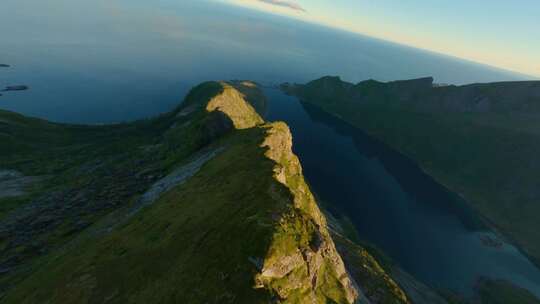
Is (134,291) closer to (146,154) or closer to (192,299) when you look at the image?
(192,299)

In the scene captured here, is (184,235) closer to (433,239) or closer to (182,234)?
(182,234)

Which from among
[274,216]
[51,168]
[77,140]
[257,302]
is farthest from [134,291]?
[77,140]

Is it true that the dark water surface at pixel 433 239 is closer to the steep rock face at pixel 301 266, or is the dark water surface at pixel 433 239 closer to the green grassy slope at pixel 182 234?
the green grassy slope at pixel 182 234

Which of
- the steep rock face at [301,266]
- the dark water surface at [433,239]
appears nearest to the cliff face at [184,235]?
the steep rock face at [301,266]

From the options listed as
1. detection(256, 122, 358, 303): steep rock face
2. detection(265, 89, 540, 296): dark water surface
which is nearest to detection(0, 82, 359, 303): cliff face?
detection(256, 122, 358, 303): steep rock face

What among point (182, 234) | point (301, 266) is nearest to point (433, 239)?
point (301, 266)
